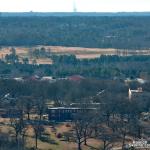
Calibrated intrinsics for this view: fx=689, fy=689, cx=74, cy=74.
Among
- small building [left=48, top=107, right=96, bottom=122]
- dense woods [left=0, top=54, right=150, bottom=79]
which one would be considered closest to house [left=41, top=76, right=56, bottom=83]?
dense woods [left=0, top=54, right=150, bottom=79]

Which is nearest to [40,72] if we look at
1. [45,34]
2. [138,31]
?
[45,34]

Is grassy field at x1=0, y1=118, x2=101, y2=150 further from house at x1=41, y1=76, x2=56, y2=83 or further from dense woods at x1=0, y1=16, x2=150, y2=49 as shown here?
dense woods at x1=0, y1=16, x2=150, y2=49

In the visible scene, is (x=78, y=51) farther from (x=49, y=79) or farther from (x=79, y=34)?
(x=49, y=79)

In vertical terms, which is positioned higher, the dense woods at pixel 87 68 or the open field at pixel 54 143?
the dense woods at pixel 87 68

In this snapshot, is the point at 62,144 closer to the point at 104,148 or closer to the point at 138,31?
the point at 104,148

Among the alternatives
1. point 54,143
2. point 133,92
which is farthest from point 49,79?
point 54,143

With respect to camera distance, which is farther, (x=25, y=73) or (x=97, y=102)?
(x=25, y=73)

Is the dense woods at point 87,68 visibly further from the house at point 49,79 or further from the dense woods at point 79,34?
the dense woods at point 79,34

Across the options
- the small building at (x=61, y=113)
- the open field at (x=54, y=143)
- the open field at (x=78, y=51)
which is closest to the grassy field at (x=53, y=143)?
the open field at (x=54, y=143)
